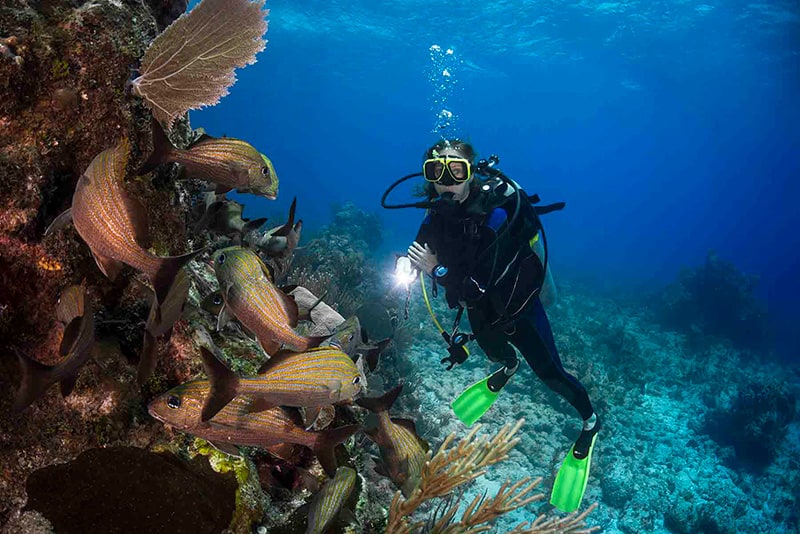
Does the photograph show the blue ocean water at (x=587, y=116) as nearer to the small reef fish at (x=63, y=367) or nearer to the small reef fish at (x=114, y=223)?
the small reef fish at (x=114, y=223)

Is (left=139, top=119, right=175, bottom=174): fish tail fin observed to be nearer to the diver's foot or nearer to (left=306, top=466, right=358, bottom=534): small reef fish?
(left=306, top=466, right=358, bottom=534): small reef fish

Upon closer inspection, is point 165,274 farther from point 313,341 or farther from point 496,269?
point 496,269

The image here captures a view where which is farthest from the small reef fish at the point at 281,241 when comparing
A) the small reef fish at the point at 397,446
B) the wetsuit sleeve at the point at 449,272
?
the wetsuit sleeve at the point at 449,272

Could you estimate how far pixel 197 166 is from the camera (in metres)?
2.14

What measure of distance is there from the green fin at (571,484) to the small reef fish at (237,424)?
5184 mm

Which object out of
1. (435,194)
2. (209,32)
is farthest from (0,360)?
(435,194)

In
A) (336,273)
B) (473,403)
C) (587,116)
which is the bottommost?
(587,116)

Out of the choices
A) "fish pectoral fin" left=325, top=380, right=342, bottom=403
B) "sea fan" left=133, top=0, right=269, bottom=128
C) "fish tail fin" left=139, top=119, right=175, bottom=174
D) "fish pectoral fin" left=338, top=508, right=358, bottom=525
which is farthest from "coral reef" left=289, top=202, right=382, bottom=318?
"fish pectoral fin" left=325, top=380, right=342, bottom=403

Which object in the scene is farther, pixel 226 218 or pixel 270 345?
pixel 226 218

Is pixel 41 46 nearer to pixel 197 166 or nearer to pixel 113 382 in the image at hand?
pixel 197 166

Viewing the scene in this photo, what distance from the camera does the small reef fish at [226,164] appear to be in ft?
6.89

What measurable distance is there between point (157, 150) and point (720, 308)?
2457cm

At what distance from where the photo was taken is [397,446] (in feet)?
8.55

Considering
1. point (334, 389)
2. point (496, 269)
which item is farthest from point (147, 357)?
point (496, 269)
